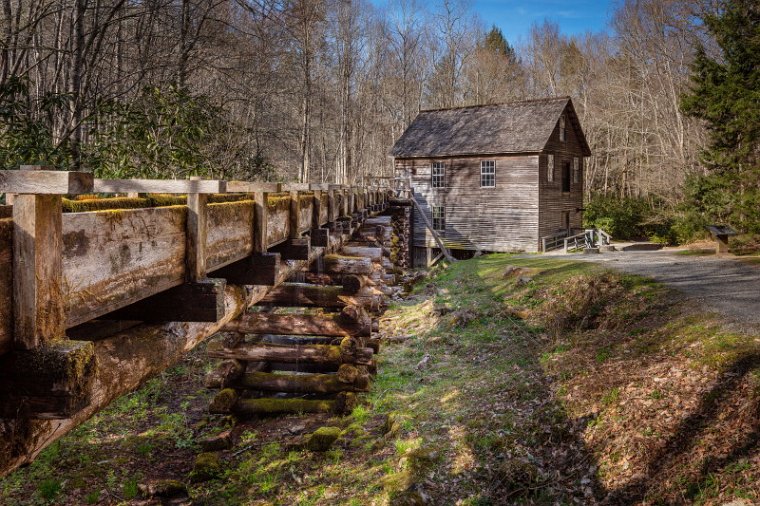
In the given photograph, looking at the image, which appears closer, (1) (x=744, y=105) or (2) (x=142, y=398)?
(2) (x=142, y=398)

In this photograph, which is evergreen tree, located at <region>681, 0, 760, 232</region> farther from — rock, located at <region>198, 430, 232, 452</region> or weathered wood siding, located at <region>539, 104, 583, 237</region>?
rock, located at <region>198, 430, 232, 452</region>

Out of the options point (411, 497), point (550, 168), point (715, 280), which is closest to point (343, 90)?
point (550, 168)

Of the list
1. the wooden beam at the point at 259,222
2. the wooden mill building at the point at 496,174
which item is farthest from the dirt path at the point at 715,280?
the wooden mill building at the point at 496,174

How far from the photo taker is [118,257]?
94.0 inches

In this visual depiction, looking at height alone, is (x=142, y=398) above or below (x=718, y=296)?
below

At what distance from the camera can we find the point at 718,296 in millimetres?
10594

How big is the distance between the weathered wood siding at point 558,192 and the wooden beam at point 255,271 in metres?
26.8

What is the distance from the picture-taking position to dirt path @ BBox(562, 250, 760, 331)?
30.5ft

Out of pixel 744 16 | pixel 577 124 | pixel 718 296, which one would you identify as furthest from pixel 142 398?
pixel 577 124

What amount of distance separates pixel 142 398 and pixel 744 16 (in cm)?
2021

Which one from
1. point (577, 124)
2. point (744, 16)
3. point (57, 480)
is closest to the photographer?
point (57, 480)

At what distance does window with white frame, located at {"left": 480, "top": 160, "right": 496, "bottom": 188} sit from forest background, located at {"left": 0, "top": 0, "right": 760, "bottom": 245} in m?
8.19

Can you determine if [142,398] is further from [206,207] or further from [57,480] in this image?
[206,207]

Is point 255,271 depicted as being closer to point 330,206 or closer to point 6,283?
point 6,283
